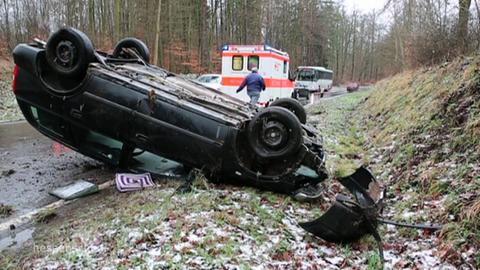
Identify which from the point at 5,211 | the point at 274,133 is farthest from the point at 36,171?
the point at 274,133

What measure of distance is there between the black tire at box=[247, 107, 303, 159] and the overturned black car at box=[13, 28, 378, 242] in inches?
0.5

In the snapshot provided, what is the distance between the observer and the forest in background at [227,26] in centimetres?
1212

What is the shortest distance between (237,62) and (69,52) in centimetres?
1003

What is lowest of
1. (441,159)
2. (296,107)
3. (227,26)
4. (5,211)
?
(5,211)

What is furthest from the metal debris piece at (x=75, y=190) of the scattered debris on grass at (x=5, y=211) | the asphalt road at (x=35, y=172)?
the scattered debris on grass at (x=5, y=211)

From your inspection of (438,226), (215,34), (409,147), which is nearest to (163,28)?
(215,34)

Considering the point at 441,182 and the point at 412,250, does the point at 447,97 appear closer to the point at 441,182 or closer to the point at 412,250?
the point at 441,182

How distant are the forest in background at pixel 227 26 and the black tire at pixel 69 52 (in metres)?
8.46

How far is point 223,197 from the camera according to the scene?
490 centimetres

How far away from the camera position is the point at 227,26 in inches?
1387

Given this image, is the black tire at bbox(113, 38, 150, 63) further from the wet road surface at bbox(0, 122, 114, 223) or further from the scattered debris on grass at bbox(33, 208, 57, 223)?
the scattered debris on grass at bbox(33, 208, 57, 223)

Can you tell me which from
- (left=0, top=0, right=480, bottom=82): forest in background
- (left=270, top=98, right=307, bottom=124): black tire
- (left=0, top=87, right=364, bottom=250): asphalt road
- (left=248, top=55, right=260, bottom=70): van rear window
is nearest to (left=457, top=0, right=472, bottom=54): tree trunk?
(left=0, top=0, right=480, bottom=82): forest in background

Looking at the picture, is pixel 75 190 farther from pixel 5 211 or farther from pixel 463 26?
pixel 463 26

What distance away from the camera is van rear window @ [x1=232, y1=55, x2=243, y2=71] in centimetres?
1527
